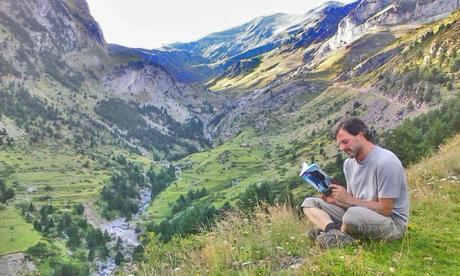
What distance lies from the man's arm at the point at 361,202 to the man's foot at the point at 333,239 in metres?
0.79

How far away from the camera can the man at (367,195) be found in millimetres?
11938

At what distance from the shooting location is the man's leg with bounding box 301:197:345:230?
13108 mm

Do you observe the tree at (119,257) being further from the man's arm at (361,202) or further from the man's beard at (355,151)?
the man's beard at (355,151)

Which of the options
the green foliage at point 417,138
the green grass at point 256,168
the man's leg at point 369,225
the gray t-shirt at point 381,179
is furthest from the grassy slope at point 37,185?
the gray t-shirt at point 381,179

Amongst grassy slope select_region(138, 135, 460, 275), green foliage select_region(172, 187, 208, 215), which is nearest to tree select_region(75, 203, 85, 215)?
green foliage select_region(172, 187, 208, 215)

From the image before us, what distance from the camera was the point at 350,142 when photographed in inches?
476

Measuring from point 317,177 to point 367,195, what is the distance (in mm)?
1459

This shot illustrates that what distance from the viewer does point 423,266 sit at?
36.1ft

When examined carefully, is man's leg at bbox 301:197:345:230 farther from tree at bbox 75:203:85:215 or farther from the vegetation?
→ tree at bbox 75:203:85:215

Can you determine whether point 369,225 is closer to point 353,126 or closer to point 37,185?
point 353,126

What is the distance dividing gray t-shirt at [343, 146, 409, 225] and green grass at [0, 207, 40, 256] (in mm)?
113816

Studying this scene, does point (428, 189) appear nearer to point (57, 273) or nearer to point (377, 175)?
point (377, 175)

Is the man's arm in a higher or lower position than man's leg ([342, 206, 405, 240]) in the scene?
higher

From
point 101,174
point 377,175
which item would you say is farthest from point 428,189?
point 101,174
